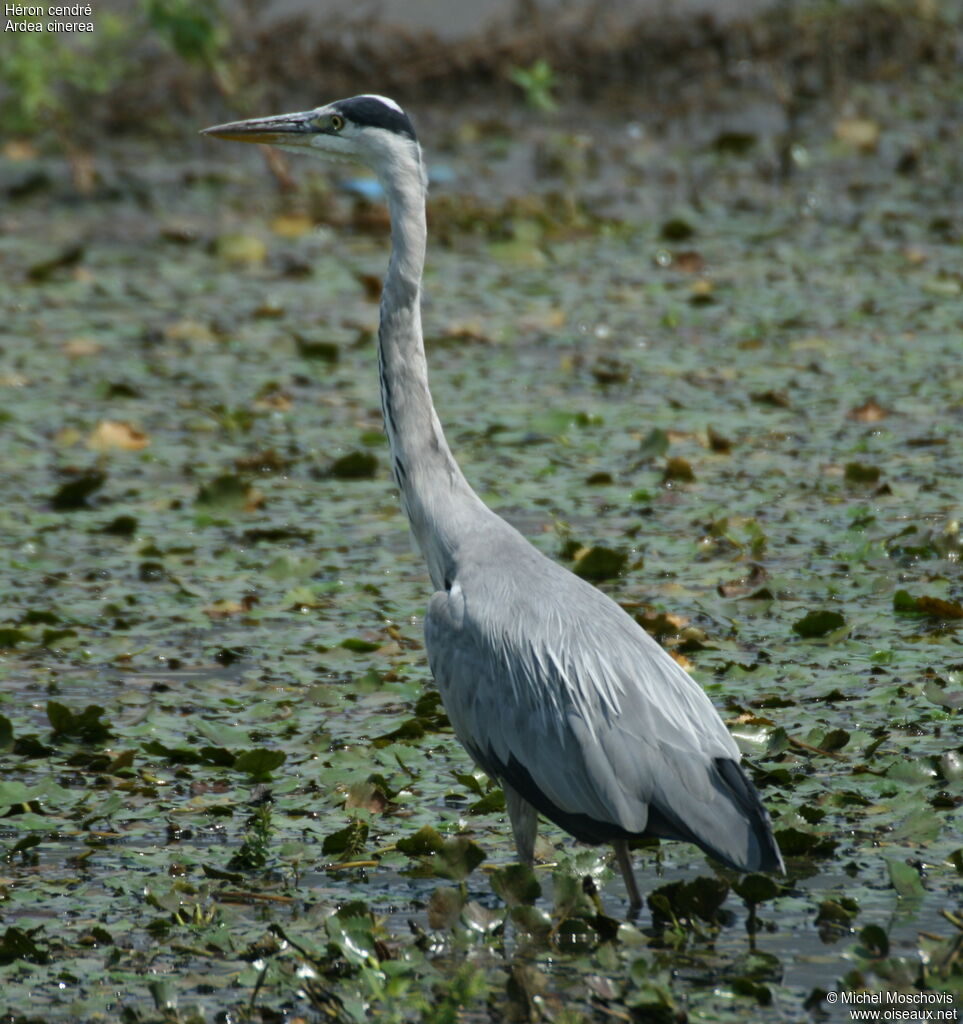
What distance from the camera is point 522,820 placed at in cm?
370

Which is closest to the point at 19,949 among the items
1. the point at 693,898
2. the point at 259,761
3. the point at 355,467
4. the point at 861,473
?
the point at 259,761

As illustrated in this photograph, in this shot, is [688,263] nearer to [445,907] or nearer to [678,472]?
[678,472]

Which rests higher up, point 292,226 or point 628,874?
point 292,226

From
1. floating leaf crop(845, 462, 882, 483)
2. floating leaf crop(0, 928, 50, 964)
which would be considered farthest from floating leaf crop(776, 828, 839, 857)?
floating leaf crop(845, 462, 882, 483)

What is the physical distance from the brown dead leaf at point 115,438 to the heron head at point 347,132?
2.34m

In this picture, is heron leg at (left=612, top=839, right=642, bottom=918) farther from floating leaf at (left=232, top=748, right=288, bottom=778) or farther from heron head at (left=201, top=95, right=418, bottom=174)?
heron head at (left=201, top=95, right=418, bottom=174)

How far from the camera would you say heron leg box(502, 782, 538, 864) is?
3.69 meters

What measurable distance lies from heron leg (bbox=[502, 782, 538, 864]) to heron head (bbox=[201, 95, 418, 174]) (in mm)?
1652

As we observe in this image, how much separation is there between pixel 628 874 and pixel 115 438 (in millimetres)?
3846

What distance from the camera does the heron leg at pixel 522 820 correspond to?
3691mm

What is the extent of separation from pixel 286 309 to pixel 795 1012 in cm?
604

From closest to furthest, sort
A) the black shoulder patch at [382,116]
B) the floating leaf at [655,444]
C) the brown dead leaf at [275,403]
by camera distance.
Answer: the black shoulder patch at [382,116]
the floating leaf at [655,444]
the brown dead leaf at [275,403]

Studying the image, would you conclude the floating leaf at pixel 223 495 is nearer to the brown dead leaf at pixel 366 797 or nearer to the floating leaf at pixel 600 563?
the floating leaf at pixel 600 563

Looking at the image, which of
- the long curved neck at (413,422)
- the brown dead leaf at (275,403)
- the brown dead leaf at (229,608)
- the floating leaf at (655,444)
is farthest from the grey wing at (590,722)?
the brown dead leaf at (275,403)
